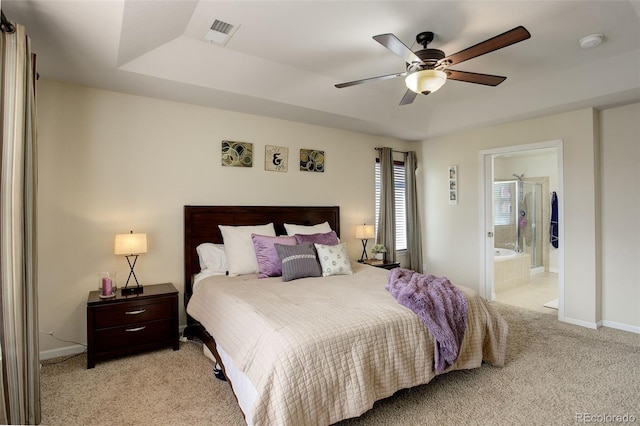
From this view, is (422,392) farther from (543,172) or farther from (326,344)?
(543,172)

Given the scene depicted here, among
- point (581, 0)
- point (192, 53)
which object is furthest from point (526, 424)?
point (192, 53)

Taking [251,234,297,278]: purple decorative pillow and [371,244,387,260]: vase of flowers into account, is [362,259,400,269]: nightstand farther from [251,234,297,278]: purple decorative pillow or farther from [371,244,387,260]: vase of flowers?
[251,234,297,278]: purple decorative pillow

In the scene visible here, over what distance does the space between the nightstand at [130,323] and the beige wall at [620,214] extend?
181 inches

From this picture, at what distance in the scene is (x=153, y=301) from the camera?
2920 mm

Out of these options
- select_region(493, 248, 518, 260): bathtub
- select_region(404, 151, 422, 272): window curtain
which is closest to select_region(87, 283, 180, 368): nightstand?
select_region(404, 151, 422, 272): window curtain

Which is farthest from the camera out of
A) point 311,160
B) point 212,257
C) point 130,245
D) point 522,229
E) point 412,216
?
point 522,229

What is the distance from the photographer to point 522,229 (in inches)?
253

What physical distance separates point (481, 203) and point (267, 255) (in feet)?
10.5

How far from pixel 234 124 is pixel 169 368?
257cm

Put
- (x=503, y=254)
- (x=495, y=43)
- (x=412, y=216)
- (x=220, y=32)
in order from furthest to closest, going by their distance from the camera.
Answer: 1. (x=503, y=254)
2. (x=412, y=216)
3. (x=220, y=32)
4. (x=495, y=43)

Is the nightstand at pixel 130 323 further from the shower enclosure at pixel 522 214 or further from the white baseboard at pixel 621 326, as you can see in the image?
the shower enclosure at pixel 522 214

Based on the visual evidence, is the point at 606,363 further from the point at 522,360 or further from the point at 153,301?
the point at 153,301

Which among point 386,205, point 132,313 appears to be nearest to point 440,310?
point 132,313

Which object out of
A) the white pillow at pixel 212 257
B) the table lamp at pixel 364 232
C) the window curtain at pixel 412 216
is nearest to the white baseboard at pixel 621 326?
the window curtain at pixel 412 216
